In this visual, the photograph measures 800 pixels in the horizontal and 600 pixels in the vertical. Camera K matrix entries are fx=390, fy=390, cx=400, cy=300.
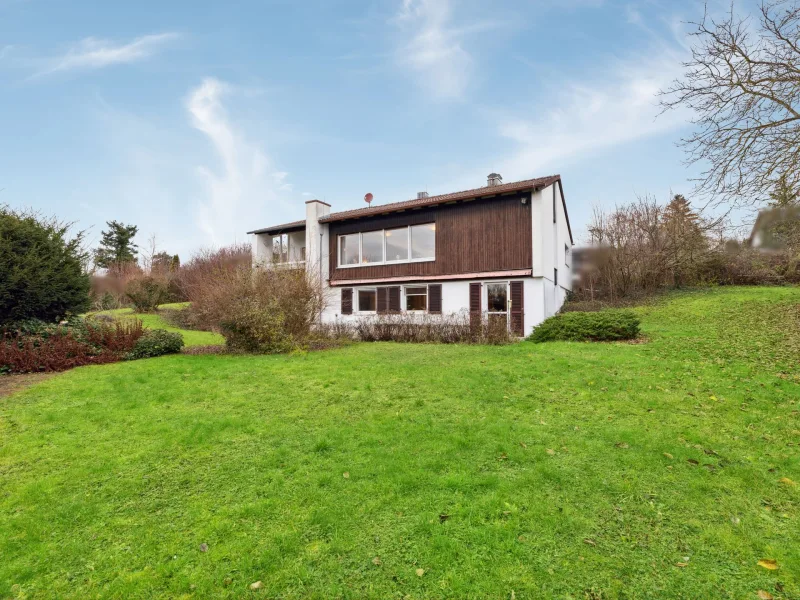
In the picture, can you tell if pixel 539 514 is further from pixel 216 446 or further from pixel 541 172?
pixel 541 172

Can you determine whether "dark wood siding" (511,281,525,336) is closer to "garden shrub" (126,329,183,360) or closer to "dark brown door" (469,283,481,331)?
"dark brown door" (469,283,481,331)

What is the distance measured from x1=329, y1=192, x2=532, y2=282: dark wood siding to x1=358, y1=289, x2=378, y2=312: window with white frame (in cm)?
103

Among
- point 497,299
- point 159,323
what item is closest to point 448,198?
point 497,299

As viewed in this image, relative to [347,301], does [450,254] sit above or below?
above

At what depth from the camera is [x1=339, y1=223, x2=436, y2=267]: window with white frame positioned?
61.5 ft

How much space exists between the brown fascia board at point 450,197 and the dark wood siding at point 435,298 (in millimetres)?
3831

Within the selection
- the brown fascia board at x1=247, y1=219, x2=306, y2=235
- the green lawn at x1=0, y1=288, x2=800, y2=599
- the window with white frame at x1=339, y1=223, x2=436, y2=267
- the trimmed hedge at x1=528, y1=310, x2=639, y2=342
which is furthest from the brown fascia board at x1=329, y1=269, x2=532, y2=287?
the green lawn at x1=0, y1=288, x2=800, y2=599

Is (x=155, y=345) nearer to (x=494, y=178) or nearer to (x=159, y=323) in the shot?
(x=159, y=323)

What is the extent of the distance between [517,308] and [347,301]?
29.7 feet

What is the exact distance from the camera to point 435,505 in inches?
146

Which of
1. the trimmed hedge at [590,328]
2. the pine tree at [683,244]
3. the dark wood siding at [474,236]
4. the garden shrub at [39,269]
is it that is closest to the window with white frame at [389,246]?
the dark wood siding at [474,236]

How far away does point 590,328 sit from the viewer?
42.1ft

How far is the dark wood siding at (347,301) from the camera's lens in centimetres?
2073

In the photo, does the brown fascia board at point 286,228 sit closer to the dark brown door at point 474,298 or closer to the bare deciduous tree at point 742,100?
the dark brown door at point 474,298
